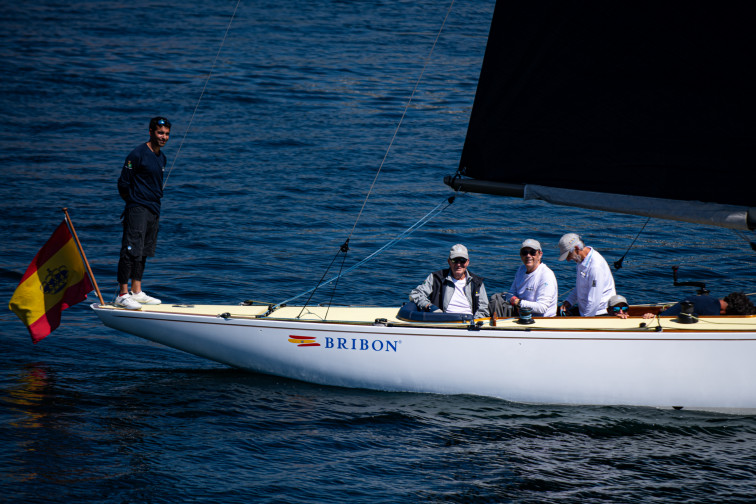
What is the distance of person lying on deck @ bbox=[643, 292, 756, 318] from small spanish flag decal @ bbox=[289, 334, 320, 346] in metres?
3.70

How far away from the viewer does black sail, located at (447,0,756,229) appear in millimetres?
8305

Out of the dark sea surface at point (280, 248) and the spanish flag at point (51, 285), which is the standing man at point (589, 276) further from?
the spanish flag at point (51, 285)

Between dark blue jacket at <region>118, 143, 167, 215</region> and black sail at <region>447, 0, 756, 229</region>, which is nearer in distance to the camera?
black sail at <region>447, 0, 756, 229</region>

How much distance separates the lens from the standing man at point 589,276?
935 centimetres

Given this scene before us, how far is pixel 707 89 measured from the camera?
8383mm

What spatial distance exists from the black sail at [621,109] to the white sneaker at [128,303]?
3869mm

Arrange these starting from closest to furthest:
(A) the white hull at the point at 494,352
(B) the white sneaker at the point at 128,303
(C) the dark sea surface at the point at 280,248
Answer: (C) the dark sea surface at the point at 280,248
(A) the white hull at the point at 494,352
(B) the white sneaker at the point at 128,303

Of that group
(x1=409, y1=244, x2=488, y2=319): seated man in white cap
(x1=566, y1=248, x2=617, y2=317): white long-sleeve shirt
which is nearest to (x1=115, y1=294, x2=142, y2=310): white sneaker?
(x1=409, y1=244, x2=488, y2=319): seated man in white cap

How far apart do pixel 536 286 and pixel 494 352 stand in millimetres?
927

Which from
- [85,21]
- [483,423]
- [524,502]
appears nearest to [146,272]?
[483,423]

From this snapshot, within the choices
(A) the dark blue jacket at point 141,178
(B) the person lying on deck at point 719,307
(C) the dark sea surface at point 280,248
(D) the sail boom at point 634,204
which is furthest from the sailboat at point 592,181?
(A) the dark blue jacket at point 141,178

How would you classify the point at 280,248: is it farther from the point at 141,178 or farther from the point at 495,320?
the point at 495,320

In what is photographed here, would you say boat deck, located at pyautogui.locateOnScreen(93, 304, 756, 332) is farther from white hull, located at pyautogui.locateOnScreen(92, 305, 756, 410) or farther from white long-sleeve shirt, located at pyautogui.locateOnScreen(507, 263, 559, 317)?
white long-sleeve shirt, located at pyautogui.locateOnScreen(507, 263, 559, 317)

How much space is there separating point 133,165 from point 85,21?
2687 centimetres
